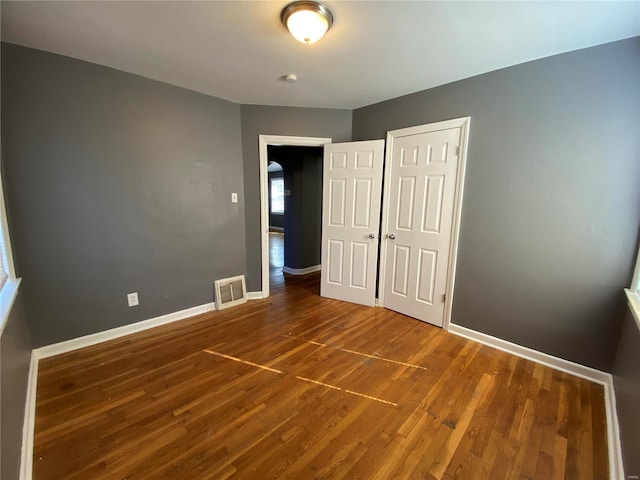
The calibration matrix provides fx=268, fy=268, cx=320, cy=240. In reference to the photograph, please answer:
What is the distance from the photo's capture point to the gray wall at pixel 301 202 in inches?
177

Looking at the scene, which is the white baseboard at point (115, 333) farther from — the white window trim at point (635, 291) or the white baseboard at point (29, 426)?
the white window trim at point (635, 291)

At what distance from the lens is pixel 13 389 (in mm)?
1364

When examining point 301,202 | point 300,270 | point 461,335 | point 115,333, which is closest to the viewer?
point 115,333

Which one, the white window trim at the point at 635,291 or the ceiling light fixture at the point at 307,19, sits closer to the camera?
the ceiling light fixture at the point at 307,19

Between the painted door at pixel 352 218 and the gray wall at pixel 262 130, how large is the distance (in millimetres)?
288

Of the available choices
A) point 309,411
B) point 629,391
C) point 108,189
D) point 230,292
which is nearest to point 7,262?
point 108,189

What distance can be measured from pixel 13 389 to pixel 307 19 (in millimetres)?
2523

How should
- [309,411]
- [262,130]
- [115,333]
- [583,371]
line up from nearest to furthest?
[309,411]
[583,371]
[115,333]
[262,130]

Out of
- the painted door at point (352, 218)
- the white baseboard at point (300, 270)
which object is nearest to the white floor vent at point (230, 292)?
the painted door at point (352, 218)

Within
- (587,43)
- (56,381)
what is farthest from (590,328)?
(56,381)

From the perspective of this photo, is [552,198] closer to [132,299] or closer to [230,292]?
[230,292]

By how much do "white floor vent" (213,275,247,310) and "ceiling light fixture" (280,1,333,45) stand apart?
2603mm

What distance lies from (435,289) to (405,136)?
1.66 meters

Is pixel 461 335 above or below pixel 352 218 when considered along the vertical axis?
below
